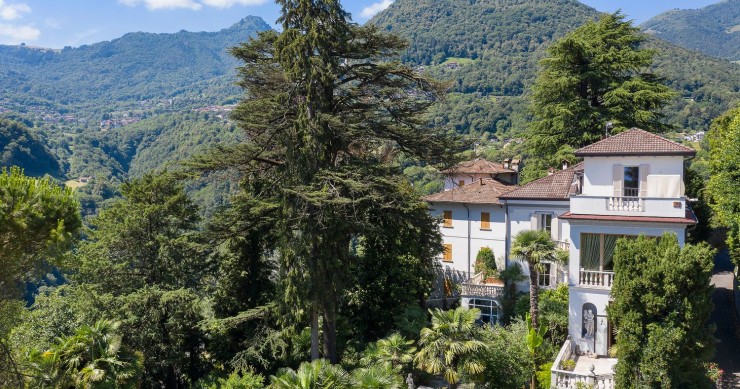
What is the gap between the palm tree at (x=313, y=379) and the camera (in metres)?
13.4

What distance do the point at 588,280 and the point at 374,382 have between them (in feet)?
29.8

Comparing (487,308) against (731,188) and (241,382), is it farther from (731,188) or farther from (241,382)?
(241,382)

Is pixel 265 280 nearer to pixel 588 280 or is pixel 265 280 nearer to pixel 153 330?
pixel 153 330

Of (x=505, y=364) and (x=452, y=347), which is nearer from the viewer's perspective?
(x=452, y=347)

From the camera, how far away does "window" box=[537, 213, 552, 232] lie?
23.5 metres

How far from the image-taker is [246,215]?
20.1m

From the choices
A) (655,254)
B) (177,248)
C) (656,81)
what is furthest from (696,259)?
(656,81)

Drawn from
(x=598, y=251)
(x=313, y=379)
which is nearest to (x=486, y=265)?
(x=598, y=251)

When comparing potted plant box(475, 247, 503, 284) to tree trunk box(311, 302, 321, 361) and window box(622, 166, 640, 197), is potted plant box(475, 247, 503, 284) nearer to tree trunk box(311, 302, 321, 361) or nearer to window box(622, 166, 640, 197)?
window box(622, 166, 640, 197)

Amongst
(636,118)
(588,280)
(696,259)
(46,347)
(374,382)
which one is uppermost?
(636,118)

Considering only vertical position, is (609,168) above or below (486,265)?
above

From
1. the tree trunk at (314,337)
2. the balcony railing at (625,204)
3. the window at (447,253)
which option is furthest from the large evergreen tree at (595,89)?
the tree trunk at (314,337)

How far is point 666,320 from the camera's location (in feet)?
46.8

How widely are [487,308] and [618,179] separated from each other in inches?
326
